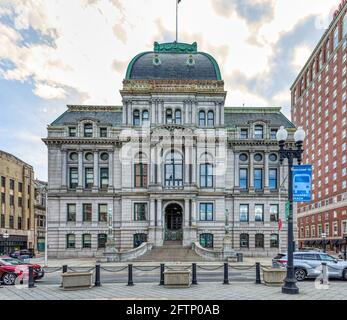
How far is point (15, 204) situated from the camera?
59.4 m

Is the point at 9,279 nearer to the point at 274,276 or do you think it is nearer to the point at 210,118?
the point at 274,276

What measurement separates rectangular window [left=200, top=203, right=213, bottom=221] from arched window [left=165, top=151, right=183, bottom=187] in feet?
14.6

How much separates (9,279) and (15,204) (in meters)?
43.9

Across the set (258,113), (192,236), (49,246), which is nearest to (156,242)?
(192,236)

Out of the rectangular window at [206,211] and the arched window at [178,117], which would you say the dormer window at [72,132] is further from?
the rectangular window at [206,211]

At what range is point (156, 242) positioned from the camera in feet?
139

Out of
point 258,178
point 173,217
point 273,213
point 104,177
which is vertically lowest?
point 173,217

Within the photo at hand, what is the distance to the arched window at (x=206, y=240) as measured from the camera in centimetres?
4422

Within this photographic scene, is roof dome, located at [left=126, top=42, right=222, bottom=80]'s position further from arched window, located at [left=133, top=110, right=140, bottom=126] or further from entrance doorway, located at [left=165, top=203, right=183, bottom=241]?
entrance doorway, located at [left=165, top=203, right=183, bottom=241]

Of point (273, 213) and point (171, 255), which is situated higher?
point (273, 213)

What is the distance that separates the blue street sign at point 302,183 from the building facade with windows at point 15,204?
162ft

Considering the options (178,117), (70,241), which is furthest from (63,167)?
(178,117)

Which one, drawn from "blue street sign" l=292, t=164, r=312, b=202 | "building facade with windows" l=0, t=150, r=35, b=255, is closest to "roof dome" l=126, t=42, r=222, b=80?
"building facade with windows" l=0, t=150, r=35, b=255

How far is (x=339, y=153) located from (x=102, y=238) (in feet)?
190
